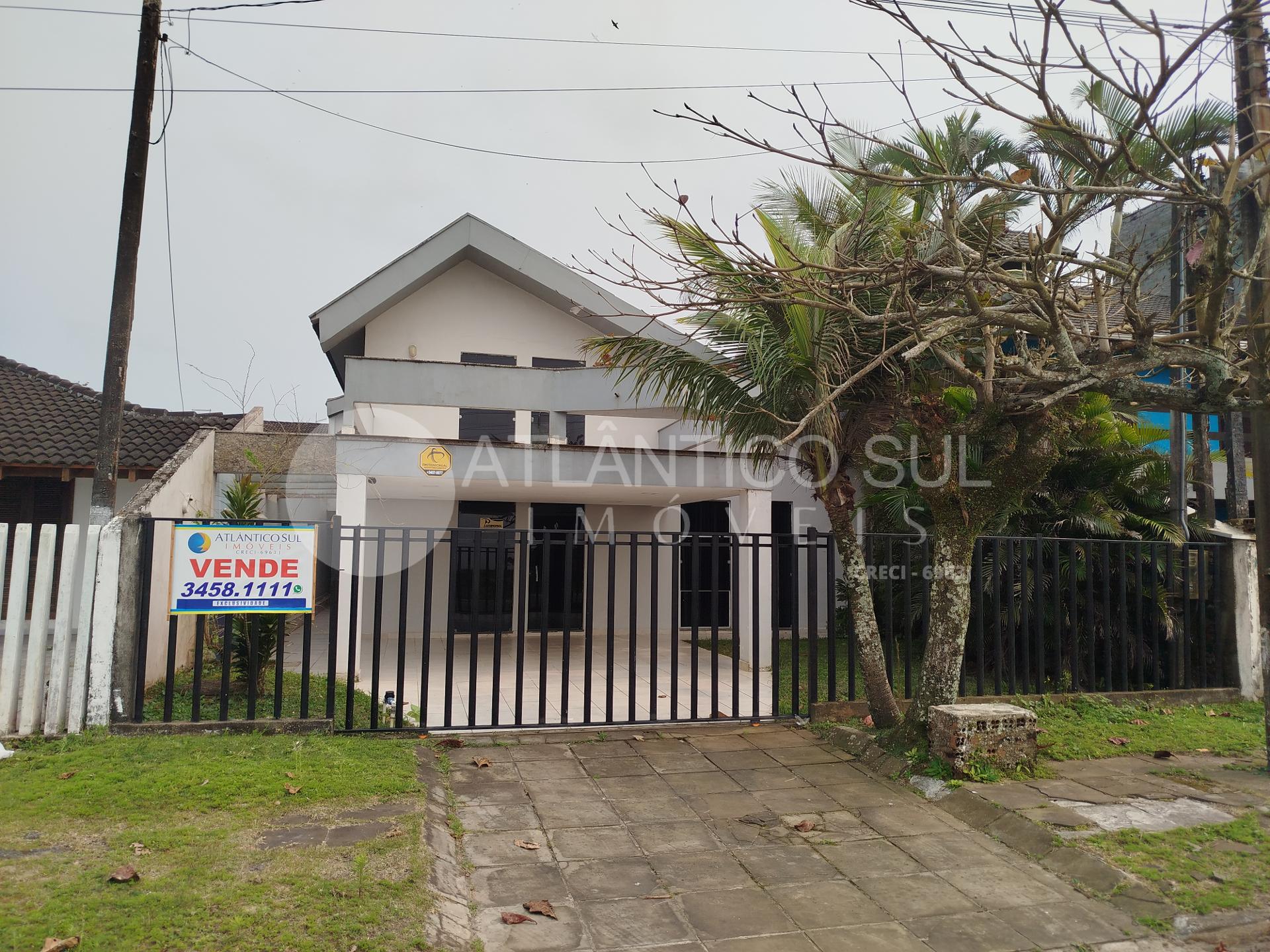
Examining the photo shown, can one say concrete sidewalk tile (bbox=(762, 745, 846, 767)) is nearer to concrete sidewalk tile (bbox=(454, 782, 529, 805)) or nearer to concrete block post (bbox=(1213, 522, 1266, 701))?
concrete sidewalk tile (bbox=(454, 782, 529, 805))

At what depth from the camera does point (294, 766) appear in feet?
16.8

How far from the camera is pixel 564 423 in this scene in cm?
1328

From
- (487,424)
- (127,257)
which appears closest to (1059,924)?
(127,257)

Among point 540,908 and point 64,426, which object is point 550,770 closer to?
point 540,908

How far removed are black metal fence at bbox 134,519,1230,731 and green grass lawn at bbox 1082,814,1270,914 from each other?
8.27 ft

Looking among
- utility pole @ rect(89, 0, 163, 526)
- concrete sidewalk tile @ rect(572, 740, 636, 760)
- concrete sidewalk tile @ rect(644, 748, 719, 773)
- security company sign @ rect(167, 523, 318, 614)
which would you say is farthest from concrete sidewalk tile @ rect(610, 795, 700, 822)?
utility pole @ rect(89, 0, 163, 526)

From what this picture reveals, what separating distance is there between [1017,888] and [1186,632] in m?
5.85

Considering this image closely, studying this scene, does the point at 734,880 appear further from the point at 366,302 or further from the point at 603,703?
the point at 366,302

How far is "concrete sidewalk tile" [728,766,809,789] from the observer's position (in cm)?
559

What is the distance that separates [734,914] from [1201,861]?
2.54m

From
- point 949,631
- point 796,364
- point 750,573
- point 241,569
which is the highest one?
point 796,364

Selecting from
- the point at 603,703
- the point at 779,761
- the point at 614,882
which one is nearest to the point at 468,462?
the point at 603,703

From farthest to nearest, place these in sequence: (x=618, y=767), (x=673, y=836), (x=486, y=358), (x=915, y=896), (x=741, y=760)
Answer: (x=486, y=358), (x=741, y=760), (x=618, y=767), (x=673, y=836), (x=915, y=896)

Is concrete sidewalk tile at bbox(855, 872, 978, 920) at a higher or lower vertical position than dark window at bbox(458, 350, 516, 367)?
lower
